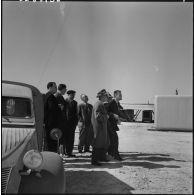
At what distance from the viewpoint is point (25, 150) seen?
3998 millimetres

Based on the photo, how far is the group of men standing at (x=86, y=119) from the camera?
7.04 metres

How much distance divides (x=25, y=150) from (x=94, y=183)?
1992mm

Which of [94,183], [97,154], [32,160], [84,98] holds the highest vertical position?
[84,98]

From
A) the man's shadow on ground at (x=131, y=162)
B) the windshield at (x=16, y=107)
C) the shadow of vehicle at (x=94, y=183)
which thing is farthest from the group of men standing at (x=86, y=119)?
the windshield at (x=16, y=107)

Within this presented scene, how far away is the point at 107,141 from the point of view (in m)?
7.70

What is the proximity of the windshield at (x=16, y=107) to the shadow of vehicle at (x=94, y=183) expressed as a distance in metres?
1.30

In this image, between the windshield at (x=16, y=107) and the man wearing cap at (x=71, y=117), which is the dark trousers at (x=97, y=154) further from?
the windshield at (x=16, y=107)

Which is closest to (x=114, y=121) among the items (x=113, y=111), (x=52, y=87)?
(x=113, y=111)

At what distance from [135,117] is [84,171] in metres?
23.6

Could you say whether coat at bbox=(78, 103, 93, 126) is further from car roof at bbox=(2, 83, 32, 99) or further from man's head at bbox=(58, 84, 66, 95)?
car roof at bbox=(2, 83, 32, 99)

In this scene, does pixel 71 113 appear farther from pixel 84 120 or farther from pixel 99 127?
pixel 99 127

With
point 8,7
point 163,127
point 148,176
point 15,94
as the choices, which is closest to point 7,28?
point 8,7

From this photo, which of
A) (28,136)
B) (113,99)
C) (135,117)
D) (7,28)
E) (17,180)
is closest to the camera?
(17,180)

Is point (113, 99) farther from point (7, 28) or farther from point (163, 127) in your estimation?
point (163, 127)
